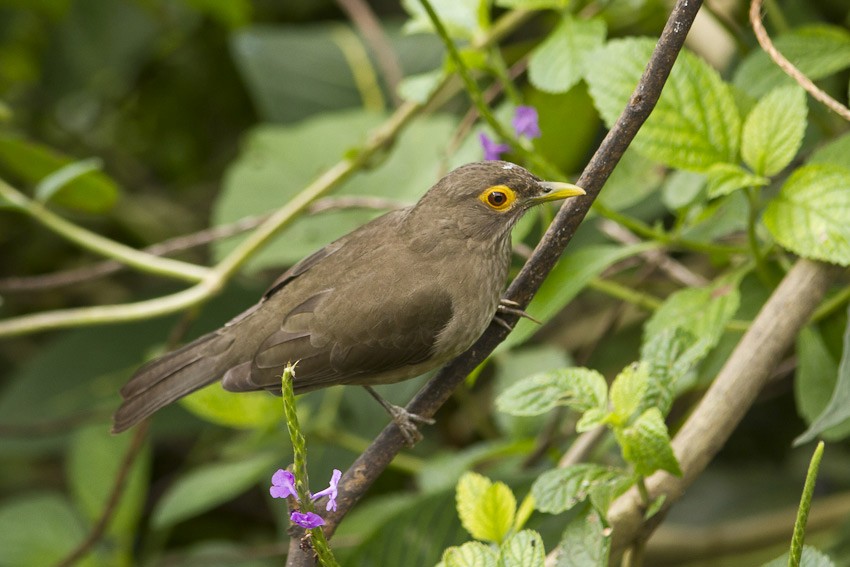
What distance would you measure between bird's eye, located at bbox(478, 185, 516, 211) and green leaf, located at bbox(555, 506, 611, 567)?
3.14ft

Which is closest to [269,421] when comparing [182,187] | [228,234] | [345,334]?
[228,234]

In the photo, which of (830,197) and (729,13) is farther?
(729,13)

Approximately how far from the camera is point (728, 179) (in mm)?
2344

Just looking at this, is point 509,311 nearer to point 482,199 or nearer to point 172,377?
point 482,199

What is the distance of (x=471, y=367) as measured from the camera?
2.27 meters

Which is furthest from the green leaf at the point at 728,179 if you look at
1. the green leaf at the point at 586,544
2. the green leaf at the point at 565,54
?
the green leaf at the point at 586,544

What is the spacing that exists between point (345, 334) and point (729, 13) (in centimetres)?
205

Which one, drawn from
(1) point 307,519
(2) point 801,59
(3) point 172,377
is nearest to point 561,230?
(1) point 307,519

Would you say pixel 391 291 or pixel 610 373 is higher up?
pixel 391 291

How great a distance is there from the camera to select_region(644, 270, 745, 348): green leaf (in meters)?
2.44

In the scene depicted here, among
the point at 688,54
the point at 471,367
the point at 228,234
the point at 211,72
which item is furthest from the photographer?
the point at 211,72

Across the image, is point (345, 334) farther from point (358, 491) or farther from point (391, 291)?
point (358, 491)

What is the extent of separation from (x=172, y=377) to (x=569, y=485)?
4.49ft

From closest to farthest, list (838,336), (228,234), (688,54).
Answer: (688,54) < (838,336) < (228,234)
